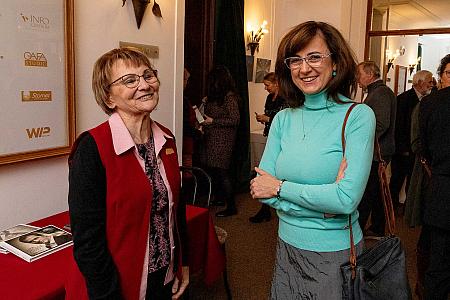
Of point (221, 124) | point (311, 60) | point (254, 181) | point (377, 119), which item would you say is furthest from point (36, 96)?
point (377, 119)

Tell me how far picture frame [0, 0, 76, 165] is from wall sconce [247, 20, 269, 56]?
361 cm

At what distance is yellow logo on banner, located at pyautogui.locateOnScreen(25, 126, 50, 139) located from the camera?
6.70ft

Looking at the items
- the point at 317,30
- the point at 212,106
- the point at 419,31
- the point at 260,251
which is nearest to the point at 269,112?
the point at 212,106

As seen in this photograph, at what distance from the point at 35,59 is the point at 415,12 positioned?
5.18 meters

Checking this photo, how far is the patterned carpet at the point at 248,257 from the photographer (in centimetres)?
284

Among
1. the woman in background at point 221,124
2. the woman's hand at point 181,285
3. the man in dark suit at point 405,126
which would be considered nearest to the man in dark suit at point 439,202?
the woman's hand at point 181,285

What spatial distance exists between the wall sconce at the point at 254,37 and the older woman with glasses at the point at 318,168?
4265 mm

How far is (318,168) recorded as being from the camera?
4.28ft

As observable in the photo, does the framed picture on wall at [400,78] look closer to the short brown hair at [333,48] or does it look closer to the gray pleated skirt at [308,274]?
the short brown hair at [333,48]

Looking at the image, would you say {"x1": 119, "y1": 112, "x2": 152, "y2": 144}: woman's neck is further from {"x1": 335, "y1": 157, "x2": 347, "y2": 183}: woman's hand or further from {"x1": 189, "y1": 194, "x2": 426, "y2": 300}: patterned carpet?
{"x1": 189, "y1": 194, "x2": 426, "y2": 300}: patterned carpet

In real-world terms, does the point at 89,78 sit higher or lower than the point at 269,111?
higher

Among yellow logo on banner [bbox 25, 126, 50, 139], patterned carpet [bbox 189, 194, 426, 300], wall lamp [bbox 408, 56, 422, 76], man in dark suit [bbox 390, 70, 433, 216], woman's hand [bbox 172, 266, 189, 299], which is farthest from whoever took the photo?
wall lamp [bbox 408, 56, 422, 76]

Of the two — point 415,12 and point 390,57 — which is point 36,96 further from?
point 415,12

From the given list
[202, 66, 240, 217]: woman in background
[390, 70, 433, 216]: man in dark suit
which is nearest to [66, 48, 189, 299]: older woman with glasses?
[202, 66, 240, 217]: woman in background
